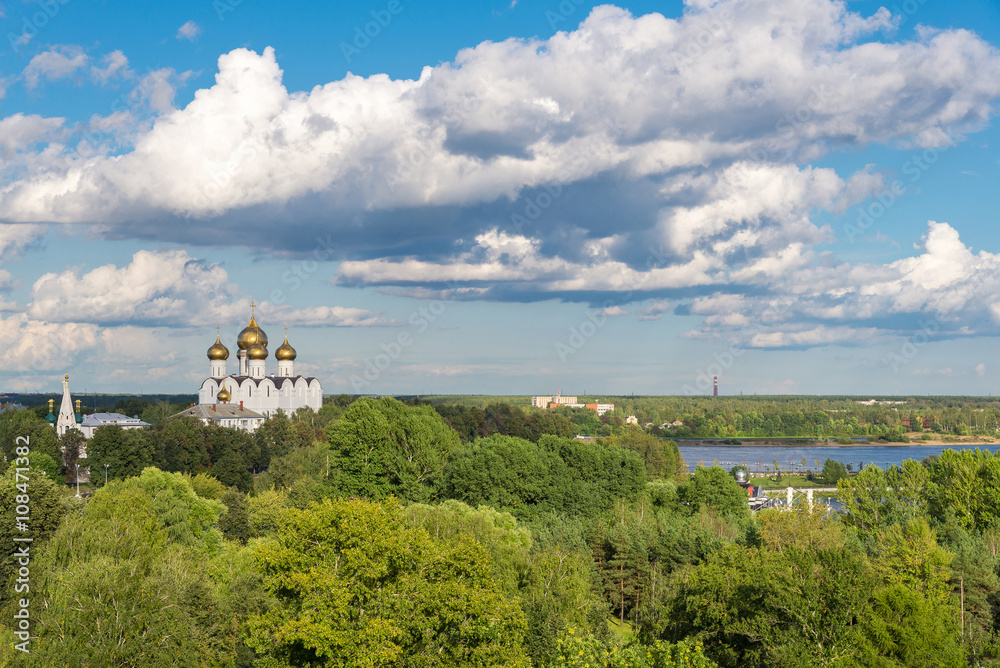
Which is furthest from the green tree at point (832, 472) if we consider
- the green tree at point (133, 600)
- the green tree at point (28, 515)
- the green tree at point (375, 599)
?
the green tree at point (375, 599)

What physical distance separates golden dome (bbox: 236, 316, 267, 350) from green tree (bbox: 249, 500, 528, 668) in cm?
10547

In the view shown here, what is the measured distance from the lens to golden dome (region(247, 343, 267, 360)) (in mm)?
123000

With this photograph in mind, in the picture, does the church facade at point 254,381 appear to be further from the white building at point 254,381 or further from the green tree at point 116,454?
the green tree at point 116,454

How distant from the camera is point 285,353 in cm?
12544

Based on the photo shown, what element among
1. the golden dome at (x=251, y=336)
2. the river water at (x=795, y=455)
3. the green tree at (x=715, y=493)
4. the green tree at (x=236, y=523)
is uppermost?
the golden dome at (x=251, y=336)

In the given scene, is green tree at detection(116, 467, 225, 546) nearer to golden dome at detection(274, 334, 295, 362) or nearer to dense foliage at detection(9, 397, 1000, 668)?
dense foliage at detection(9, 397, 1000, 668)

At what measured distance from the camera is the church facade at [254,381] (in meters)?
122

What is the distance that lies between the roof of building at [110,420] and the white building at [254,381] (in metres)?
9.18

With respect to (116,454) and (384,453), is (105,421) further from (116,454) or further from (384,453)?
(384,453)

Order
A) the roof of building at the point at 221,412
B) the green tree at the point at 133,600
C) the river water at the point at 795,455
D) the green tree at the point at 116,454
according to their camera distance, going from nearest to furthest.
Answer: the green tree at the point at 133,600
the green tree at the point at 116,454
the roof of building at the point at 221,412
the river water at the point at 795,455

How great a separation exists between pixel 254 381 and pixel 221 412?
8.13 m

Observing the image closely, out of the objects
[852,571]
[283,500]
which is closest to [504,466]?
[283,500]

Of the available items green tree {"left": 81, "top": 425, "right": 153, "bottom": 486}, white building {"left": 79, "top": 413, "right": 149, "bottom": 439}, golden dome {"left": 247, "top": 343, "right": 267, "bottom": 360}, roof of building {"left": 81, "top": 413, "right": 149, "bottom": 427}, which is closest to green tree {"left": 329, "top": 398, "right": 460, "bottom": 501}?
green tree {"left": 81, "top": 425, "right": 153, "bottom": 486}

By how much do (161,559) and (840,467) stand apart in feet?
336
